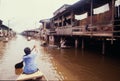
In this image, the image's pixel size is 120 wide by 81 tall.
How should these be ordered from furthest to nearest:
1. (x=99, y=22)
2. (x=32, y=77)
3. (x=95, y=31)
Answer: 1. (x=99, y=22)
2. (x=95, y=31)
3. (x=32, y=77)

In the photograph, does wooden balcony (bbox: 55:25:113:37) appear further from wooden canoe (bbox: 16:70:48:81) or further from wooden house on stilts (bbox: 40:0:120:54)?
wooden canoe (bbox: 16:70:48:81)

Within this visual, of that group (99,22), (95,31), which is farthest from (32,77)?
(99,22)

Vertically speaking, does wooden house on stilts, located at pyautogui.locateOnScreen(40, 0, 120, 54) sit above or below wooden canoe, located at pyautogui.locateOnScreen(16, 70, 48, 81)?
above

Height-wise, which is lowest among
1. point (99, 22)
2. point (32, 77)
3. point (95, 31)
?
point (32, 77)

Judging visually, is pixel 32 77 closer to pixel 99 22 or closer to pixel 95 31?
pixel 95 31

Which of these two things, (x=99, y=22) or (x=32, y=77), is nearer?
(x=32, y=77)

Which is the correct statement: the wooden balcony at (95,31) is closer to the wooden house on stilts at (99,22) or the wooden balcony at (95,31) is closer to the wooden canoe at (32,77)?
the wooden house on stilts at (99,22)

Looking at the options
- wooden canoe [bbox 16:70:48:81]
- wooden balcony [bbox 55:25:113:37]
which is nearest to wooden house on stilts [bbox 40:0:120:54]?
wooden balcony [bbox 55:25:113:37]

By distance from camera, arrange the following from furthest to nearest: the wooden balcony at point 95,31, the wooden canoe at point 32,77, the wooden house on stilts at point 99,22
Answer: the wooden balcony at point 95,31 → the wooden house on stilts at point 99,22 → the wooden canoe at point 32,77

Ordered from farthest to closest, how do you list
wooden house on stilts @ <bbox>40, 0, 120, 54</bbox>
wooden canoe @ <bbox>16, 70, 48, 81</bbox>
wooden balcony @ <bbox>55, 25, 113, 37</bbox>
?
wooden balcony @ <bbox>55, 25, 113, 37</bbox> < wooden house on stilts @ <bbox>40, 0, 120, 54</bbox> < wooden canoe @ <bbox>16, 70, 48, 81</bbox>

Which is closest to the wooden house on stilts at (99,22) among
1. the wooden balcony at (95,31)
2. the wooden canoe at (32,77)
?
the wooden balcony at (95,31)

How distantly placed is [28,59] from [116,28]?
7.74 m

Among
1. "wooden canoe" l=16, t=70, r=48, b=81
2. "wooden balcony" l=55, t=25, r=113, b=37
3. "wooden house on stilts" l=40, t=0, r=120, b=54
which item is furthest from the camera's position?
"wooden balcony" l=55, t=25, r=113, b=37

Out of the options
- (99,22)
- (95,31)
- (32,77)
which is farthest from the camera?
(99,22)
